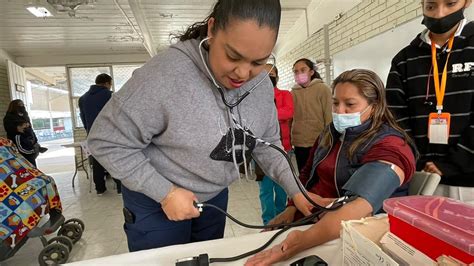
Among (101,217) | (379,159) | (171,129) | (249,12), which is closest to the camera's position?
(249,12)

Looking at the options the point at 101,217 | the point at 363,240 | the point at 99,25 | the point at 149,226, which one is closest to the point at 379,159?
the point at 363,240

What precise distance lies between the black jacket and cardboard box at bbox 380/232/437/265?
93 cm

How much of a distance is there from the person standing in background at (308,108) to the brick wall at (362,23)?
77 cm

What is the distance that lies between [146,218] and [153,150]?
0.64ft

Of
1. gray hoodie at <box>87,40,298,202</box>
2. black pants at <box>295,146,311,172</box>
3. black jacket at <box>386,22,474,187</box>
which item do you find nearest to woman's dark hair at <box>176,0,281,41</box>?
gray hoodie at <box>87,40,298,202</box>

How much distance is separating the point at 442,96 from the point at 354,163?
559 millimetres

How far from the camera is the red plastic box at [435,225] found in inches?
14.7

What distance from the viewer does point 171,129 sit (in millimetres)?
780

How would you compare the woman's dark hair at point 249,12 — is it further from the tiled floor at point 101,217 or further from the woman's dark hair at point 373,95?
the tiled floor at point 101,217

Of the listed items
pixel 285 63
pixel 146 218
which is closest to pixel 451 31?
pixel 146 218

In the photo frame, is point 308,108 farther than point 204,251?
Yes

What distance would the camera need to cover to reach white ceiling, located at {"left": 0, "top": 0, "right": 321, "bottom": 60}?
427cm

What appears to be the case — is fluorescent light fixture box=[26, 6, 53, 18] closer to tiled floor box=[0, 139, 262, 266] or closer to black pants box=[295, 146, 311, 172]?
tiled floor box=[0, 139, 262, 266]

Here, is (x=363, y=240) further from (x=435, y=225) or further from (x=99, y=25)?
(x=99, y=25)
